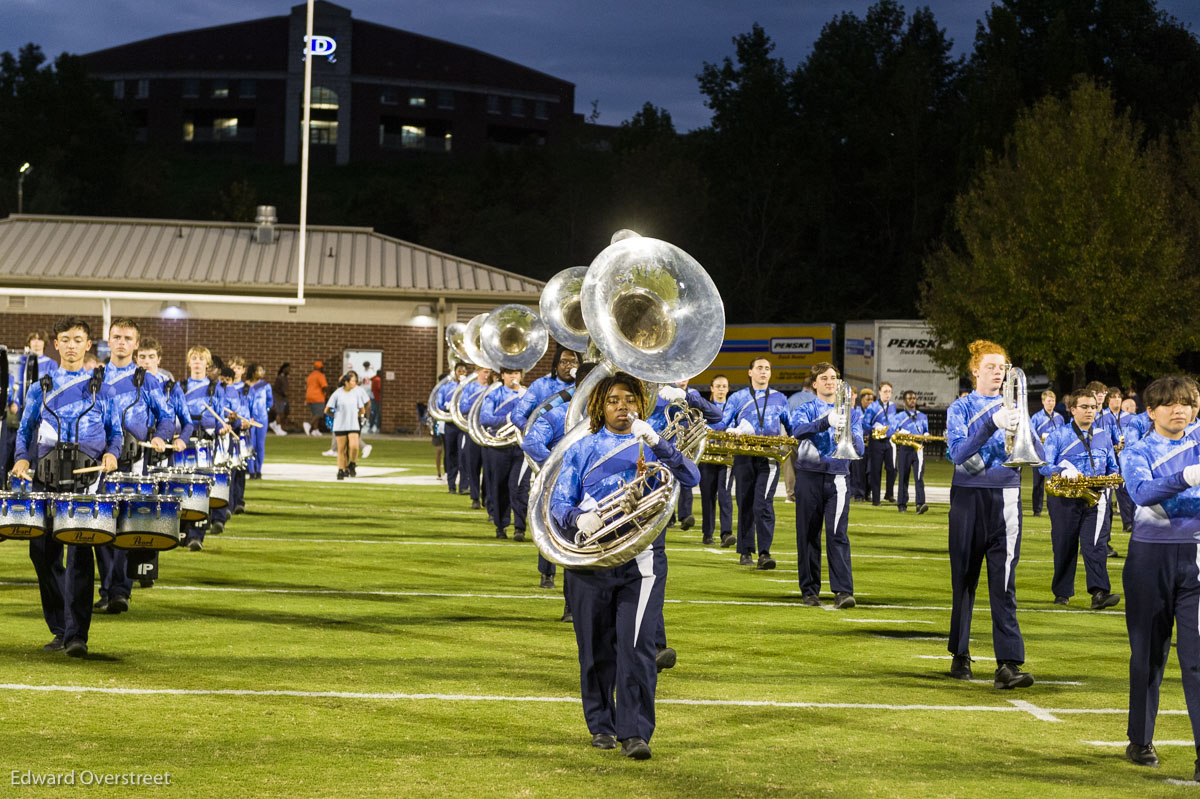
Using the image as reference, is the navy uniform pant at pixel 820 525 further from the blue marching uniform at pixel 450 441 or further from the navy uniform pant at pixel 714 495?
the blue marching uniform at pixel 450 441

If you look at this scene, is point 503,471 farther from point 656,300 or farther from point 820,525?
point 656,300

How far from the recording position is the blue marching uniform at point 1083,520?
483 inches

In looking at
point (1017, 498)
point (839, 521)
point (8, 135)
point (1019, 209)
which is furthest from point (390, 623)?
point (8, 135)

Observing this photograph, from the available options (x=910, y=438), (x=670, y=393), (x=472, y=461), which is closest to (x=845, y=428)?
(x=670, y=393)

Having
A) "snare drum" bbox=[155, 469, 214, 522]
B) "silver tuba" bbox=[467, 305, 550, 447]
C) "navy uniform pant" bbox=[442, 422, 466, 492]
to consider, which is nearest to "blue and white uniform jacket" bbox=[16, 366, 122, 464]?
"snare drum" bbox=[155, 469, 214, 522]

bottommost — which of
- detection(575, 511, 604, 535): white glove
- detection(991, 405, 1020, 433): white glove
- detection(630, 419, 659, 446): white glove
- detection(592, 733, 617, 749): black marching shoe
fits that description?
detection(592, 733, 617, 749): black marching shoe

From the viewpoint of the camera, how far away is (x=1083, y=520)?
12328 millimetres

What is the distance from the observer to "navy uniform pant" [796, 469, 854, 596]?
36.8 feet

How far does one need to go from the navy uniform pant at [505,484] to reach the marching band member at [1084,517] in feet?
17.0

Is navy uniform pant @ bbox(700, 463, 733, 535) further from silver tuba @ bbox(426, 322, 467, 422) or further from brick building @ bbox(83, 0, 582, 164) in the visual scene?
brick building @ bbox(83, 0, 582, 164)

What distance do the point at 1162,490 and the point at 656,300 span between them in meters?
2.52

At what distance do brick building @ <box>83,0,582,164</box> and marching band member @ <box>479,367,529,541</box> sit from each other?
79868 mm

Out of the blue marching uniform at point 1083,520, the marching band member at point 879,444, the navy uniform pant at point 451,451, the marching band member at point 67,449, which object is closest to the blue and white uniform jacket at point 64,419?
the marching band member at point 67,449

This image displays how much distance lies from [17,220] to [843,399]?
1346 inches
